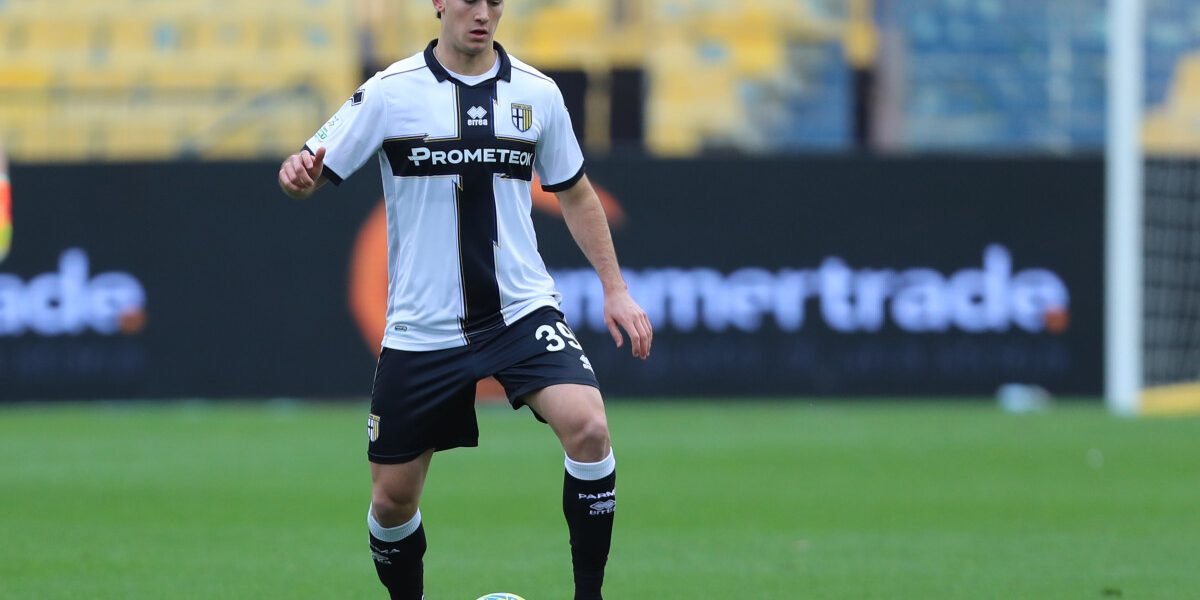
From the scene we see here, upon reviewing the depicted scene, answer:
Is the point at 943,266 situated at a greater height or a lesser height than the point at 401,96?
lesser

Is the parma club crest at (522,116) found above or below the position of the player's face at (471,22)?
below

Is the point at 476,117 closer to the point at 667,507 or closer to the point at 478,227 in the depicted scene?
the point at 478,227

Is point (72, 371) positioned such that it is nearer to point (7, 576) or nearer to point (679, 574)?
point (7, 576)

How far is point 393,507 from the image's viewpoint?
5488 millimetres

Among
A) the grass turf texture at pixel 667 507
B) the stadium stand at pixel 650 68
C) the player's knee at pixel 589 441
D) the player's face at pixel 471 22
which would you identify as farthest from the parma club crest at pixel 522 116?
the stadium stand at pixel 650 68

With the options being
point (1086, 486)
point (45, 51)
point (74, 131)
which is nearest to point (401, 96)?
point (1086, 486)

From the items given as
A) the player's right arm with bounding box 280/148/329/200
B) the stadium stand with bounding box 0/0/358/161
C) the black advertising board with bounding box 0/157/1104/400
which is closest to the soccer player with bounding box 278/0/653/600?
the player's right arm with bounding box 280/148/329/200

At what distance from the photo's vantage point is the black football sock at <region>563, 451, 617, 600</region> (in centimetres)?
527

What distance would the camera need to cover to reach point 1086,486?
976 cm

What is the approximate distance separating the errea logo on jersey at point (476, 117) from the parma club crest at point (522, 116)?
4.2 inches

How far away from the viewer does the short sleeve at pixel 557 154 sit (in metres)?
5.55

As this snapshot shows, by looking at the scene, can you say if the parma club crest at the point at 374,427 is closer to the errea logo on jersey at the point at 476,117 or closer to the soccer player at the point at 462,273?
the soccer player at the point at 462,273

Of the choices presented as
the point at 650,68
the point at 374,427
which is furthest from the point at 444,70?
the point at 650,68

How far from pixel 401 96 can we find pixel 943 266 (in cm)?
1059
